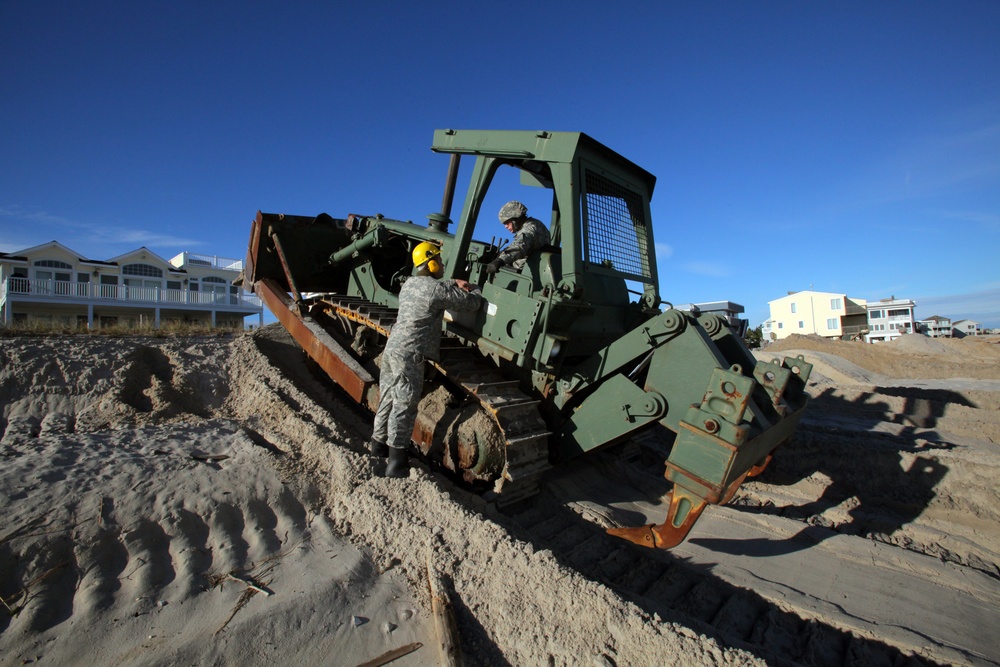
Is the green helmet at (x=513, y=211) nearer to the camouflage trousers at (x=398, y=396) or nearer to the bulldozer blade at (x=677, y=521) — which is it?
the camouflage trousers at (x=398, y=396)

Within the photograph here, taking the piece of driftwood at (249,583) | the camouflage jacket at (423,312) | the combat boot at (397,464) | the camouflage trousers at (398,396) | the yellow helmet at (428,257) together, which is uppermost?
the yellow helmet at (428,257)

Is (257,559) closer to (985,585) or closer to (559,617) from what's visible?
(559,617)

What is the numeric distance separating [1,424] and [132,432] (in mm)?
1524

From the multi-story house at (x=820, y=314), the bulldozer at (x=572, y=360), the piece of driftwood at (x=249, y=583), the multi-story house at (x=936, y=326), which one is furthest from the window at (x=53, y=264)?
the multi-story house at (x=936, y=326)

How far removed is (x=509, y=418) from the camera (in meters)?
4.07

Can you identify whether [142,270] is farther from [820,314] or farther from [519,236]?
[820,314]

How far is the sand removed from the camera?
2.52 metres

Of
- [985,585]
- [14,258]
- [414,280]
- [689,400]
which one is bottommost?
[985,585]

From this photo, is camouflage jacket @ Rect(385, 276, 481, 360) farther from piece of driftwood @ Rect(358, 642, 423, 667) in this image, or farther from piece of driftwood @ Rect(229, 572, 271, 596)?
piece of driftwood @ Rect(358, 642, 423, 667)

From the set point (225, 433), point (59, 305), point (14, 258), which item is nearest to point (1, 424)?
point (225, 433)

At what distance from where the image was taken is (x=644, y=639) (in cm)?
237

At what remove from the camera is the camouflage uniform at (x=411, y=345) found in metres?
4.14

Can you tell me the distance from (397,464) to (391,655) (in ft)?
5.24

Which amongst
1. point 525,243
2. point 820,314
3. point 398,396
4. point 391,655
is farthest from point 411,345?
point 820,314
